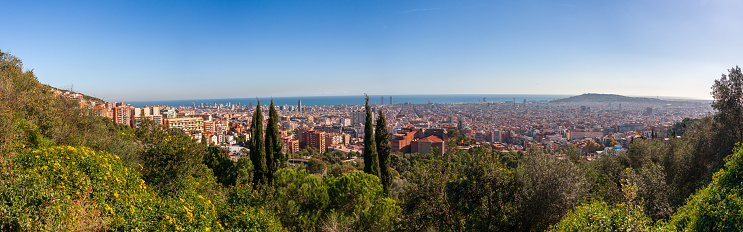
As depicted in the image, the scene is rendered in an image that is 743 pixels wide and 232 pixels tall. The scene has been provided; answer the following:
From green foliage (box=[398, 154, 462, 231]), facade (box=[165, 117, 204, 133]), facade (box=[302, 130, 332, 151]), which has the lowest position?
facade (box=[302, 130, 332, 151])

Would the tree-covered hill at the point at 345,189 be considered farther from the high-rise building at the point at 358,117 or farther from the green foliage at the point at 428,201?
the high-rise building at the point at 358,117

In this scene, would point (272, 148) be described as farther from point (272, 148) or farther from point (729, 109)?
point (729, 109)

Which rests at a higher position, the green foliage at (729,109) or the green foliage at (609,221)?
the green foliage at (729,109)

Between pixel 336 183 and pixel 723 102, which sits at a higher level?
pixel 723 102

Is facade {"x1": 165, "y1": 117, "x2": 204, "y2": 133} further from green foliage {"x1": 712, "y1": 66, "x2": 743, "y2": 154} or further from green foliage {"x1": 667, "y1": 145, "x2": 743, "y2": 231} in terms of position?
green foliage {"x1": 667, "y1": 145, "x2": 743, "y2": 231}

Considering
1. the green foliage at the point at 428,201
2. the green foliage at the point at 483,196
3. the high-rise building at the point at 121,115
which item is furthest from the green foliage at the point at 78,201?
the high-rise building at the point at 121,115

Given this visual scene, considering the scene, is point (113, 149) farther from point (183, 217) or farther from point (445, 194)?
point (445, 194)

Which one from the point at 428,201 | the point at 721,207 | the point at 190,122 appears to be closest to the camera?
the point at 721,207

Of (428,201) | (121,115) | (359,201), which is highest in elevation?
(121,115)

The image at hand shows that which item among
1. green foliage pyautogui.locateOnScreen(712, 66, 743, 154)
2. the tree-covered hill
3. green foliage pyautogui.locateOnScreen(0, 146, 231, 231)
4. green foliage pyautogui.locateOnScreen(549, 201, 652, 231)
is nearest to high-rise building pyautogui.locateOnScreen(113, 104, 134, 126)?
the tree-covered hill

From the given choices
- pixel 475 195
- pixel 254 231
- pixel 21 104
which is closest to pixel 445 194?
pixel 475 195

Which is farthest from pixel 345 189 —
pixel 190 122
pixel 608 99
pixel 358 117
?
pixel 608 99
